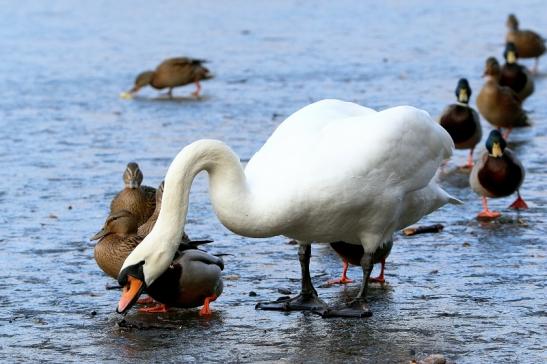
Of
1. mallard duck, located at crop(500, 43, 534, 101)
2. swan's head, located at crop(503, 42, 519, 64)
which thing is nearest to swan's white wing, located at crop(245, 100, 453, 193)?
mallard duck, located at crop(500, 43, 534, 101)

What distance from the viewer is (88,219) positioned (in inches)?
370

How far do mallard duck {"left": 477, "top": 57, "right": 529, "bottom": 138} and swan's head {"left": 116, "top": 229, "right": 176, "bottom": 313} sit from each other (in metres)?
7.27

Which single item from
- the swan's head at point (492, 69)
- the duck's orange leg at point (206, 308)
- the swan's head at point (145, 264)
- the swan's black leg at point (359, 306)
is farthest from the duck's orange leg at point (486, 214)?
the swan's head at point (492, 69)

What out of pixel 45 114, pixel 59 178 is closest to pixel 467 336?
pixel 59 178

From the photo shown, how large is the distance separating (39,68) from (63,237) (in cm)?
881

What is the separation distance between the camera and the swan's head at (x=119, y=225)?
7.53 m

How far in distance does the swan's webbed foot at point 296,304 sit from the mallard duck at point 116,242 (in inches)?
31.9

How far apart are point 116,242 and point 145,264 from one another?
103cm

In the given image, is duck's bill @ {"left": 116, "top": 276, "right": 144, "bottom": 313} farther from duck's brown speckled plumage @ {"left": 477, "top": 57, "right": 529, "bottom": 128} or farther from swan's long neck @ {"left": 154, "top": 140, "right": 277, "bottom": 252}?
duck's brown speckled plumage @ {"left": 477, "top": 57, "right": 529, "bottom": 128}

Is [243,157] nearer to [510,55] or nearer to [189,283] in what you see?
[189,283]

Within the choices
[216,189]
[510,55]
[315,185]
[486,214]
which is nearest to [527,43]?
[510,55]

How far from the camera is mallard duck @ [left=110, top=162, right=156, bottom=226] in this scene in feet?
27.8

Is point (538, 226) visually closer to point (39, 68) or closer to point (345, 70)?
point (345, 70)

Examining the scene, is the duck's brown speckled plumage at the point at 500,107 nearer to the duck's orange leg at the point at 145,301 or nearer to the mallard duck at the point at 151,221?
the mallard duck at the point at 151,221
